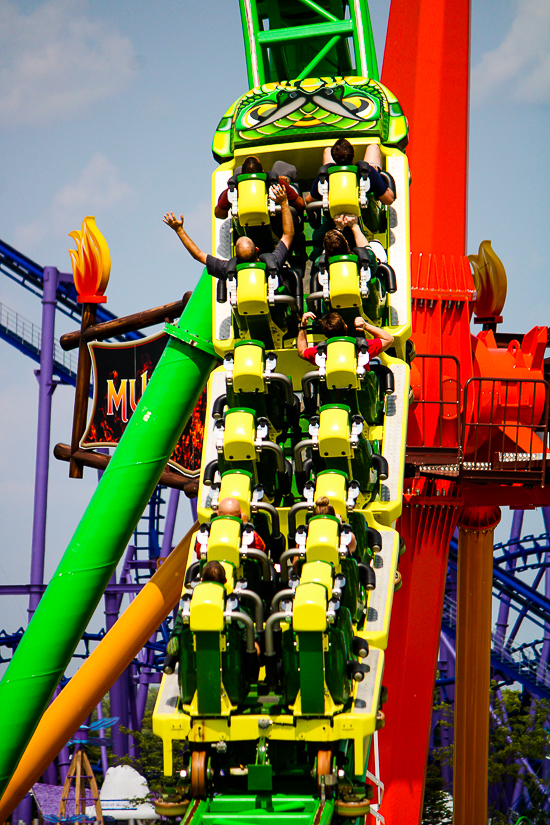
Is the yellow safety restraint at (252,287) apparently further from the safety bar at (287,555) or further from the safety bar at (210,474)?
the safety bar at (287,555)

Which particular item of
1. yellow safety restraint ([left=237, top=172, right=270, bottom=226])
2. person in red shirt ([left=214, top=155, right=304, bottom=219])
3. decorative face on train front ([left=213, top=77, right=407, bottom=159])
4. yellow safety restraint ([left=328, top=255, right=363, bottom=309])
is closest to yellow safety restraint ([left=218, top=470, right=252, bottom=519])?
yellow safety restraint ([left=328, top=255, right=363, bottom=309])

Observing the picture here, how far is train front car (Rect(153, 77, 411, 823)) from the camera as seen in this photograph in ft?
16.3

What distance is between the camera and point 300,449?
19.4 ft

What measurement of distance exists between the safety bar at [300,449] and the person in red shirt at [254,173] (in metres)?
1.70

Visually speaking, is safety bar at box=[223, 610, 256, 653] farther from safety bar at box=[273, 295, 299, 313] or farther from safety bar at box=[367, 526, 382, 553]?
safety bar at box=[273, 295, 299, 313]

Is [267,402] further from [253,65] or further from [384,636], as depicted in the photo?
[253,65]

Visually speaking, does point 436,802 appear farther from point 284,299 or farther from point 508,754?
point 284,299

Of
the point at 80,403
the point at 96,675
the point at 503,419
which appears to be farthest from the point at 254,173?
the point at 80,403

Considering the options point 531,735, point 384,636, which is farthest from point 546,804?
point 384,636

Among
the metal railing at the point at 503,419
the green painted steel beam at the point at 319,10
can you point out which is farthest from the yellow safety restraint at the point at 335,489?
the green painted steel beam at the point at 319,10

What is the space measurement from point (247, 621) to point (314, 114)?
372 centimetres

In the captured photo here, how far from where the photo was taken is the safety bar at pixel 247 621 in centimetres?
504

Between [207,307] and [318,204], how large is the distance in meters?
1.22

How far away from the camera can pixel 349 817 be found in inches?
193
